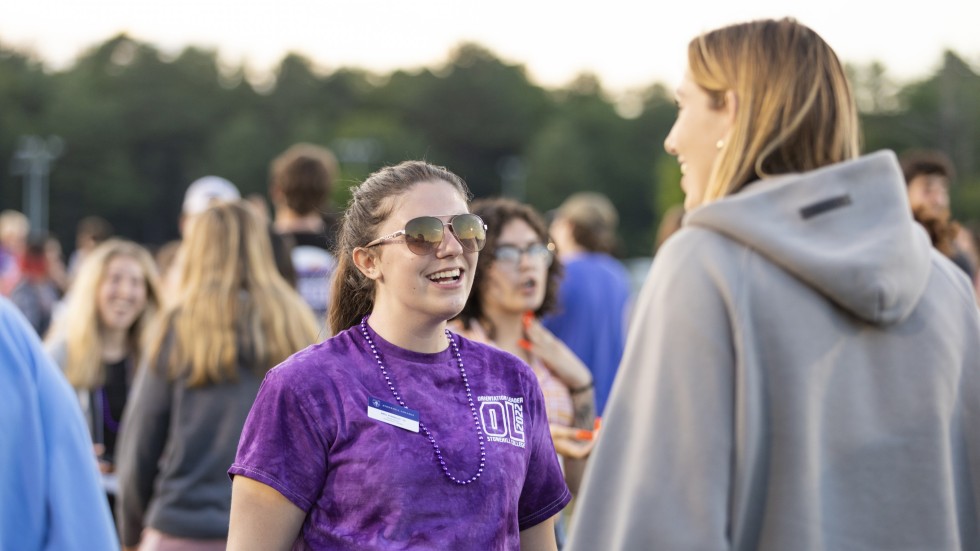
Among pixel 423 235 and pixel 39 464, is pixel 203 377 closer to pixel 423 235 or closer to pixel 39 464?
pixel 39 464

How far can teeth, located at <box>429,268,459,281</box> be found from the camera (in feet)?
9.14

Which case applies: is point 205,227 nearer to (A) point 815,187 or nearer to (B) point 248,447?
(B) point 248,447

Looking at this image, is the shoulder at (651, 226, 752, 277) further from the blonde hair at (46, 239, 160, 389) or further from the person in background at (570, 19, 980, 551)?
the blonde hair at (46, 239, 160, 389)

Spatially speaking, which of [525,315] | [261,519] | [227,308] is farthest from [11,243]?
[261,519]

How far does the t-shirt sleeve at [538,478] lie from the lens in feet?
9.38

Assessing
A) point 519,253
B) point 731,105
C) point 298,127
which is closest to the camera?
point 731,105

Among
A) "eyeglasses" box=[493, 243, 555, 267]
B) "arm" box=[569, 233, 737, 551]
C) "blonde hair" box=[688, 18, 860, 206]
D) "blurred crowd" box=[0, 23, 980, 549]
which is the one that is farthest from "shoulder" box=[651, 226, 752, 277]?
"eyeglasses" box=[493, 243, 555, 267]

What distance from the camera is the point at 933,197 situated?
6.48 metres

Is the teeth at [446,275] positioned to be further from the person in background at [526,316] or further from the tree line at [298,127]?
the tree line at [298,127]

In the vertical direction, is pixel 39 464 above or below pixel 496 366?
below

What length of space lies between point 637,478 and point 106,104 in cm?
9568

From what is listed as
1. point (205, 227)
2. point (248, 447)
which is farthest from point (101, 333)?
point (248, 447)

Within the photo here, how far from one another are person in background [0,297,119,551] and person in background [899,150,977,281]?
15.3 feet

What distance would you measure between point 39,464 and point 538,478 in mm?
1251
